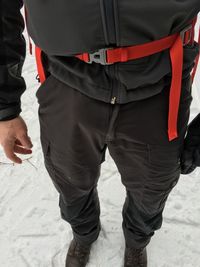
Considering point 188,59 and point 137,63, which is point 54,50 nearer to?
point 137,63

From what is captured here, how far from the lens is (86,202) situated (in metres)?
1.24

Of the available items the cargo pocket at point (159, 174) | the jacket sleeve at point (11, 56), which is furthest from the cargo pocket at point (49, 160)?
the cargo pocket at point (159, 174)

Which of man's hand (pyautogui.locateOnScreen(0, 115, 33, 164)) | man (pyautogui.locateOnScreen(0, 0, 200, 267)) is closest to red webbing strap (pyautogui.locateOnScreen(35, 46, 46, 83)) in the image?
man (pyautogui.locateOnScreen(0, 0, 200, 267))

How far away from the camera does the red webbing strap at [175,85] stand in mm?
792

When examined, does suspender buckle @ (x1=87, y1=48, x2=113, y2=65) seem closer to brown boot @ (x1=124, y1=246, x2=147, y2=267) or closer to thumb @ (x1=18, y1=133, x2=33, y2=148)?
thumb @ (x1=18, y1=133, x2=33, y2=148)

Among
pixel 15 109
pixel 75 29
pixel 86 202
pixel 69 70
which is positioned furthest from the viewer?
pixel 86 202

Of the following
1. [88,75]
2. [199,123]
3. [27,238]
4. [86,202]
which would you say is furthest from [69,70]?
[27,238]

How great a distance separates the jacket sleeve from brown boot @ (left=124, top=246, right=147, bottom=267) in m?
0.81

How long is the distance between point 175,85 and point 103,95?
0.18 m

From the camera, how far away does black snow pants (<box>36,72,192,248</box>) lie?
2.89 feet

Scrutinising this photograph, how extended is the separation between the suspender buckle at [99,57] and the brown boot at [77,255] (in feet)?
3.12

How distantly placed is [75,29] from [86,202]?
2.29 ft

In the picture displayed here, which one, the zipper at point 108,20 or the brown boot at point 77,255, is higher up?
the zipper at point 108,20

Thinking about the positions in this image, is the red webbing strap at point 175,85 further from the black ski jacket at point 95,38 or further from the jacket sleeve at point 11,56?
the jacket sleeve at point 11,56
